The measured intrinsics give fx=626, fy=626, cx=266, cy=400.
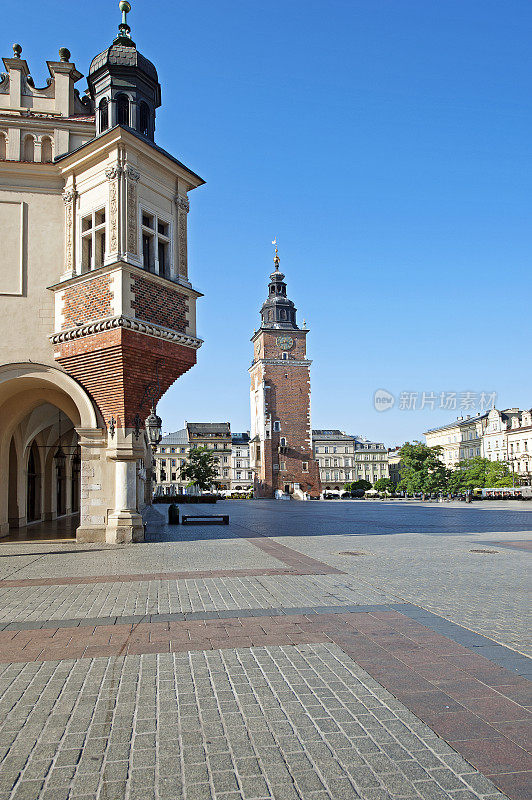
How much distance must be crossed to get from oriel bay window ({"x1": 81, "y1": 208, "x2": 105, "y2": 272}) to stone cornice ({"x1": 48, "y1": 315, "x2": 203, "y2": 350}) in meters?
1.97

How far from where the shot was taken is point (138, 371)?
17344mm

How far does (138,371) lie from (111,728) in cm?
1341

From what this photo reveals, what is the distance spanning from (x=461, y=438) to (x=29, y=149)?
113 meters

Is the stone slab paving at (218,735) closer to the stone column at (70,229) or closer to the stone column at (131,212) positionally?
the stone column at (131,212)

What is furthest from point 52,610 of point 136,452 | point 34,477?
point 34,477

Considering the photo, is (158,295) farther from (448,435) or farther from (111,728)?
(448,435)

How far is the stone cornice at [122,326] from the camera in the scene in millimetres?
16406

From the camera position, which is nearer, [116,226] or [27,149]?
[116,226]

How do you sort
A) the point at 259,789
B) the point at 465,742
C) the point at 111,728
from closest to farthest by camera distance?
the point at 259,789 < the point at 465,742 < the point at 111,728

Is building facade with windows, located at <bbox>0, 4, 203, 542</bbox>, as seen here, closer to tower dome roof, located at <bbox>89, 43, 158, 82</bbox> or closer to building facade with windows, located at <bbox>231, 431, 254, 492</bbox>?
tower dome roof, located at <bbox>89, 43, 158, 82</bbox>

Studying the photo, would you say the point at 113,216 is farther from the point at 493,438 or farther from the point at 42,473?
the point at 493,438

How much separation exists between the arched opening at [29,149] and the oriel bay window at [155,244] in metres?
4.18

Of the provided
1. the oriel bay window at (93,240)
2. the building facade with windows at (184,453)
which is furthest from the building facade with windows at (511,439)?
the oriel bay window at (93,240)

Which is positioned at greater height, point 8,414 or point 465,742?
point 8,414
